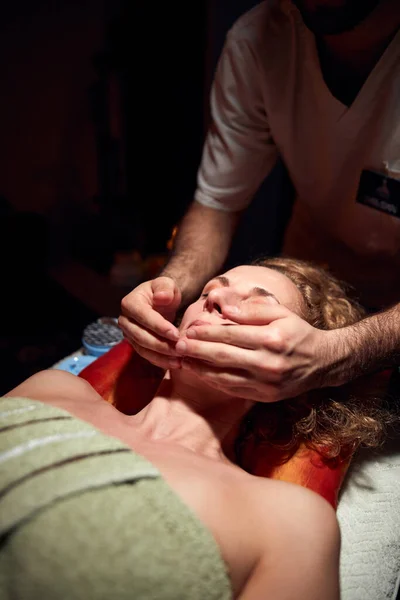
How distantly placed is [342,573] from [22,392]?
0.86 metres

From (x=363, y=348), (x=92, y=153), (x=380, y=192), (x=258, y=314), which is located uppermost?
(x=380, y=192)

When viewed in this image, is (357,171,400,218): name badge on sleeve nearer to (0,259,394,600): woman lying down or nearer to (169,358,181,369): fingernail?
(0,259,394,600): woman lying down

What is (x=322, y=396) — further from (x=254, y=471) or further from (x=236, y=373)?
(x=236, y=373)

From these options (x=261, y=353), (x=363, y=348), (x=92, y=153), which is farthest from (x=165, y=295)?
(x=92, y=153)

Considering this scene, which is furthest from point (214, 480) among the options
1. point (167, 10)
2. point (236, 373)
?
point (167, 10)

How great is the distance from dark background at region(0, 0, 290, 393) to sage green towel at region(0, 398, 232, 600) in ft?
6.00

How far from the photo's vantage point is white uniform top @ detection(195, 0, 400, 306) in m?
1.54

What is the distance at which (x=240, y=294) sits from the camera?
1.30 meters

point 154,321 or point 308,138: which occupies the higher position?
point 308,138

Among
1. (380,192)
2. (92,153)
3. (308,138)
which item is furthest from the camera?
(92,153)

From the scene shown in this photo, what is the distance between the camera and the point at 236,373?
45.3 inches

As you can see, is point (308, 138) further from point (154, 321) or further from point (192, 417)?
point (192, 417)

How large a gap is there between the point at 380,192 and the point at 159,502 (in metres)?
1.10

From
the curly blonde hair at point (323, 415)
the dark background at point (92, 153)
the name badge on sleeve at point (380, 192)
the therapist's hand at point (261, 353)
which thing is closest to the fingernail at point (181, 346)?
the therapist's hand at point (261, 353)
